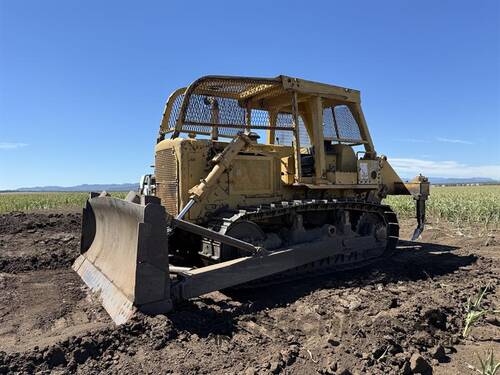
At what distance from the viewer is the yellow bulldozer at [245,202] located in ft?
17.7

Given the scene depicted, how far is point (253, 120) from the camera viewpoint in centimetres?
812

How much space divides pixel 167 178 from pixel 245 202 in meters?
1.33

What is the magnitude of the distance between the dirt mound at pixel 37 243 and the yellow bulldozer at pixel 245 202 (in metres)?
1.17

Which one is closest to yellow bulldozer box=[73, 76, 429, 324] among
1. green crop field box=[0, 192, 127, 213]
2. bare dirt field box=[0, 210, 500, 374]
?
bare dirt field box=[0, 210, 500, 374]

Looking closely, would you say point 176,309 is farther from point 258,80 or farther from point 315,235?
point 258,80

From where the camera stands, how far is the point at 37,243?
10.9 meters

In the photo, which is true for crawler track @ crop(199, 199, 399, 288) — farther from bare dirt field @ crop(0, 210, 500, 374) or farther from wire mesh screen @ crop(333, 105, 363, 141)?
wire mesh screen @ crop(333, 105, 363, 141)

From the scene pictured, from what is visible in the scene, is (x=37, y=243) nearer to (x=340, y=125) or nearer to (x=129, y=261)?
(x=129, y=261)

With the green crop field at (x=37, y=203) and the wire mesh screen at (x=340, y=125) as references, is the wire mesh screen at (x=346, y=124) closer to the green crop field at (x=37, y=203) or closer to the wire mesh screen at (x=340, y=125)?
the wire mesh screen at (x=340, y=125)

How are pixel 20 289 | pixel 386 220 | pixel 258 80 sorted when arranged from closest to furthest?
A: pixel 20 289, pixel 258 80, pixel 386 220

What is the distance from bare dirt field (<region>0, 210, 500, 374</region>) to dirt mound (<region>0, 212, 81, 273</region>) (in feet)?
1.97

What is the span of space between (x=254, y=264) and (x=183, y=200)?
1564 millimetres

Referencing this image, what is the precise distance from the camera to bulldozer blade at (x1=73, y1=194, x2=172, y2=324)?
459cm

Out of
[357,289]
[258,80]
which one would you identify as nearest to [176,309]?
[357,289]
